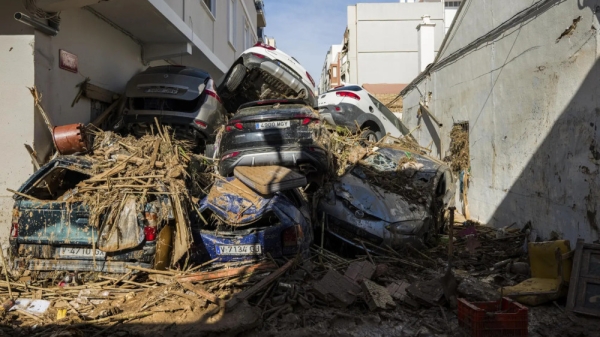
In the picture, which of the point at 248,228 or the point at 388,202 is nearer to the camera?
the point at 248,228

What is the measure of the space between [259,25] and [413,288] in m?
28.4

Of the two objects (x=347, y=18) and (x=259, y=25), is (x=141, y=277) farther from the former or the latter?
(x=347, y=18)

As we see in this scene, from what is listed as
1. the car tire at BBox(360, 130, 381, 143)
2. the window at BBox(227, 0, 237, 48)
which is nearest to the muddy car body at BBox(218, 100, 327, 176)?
the car tire at BBox(360, 130, 381, 143)

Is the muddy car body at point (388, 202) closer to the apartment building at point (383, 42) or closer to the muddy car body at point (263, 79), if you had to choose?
the muddy car body at point (263, 79)

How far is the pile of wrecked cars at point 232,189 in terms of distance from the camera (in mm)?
4660

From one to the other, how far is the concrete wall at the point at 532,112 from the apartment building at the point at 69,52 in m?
6.63

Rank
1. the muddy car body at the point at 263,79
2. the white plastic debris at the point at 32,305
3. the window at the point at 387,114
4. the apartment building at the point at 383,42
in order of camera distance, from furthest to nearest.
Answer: the apartment building at the point at 383,42 → the window at the point at 387,114 → the muddy car body at the point at 263,79 → the white plastic debris at the point at 32,305

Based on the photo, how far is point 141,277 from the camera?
4820mm

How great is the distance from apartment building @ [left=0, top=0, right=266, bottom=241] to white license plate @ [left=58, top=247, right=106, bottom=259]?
1.74 m

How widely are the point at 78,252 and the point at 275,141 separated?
2965 millimetres

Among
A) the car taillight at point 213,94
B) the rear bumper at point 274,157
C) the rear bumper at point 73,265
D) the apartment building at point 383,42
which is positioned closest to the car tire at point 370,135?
the car taillight at point 213,94

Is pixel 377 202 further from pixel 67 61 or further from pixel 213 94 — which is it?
pixel 67 61

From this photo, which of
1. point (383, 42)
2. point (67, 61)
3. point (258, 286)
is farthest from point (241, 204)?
point (383, 42)

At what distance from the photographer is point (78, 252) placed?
466 centimetres
